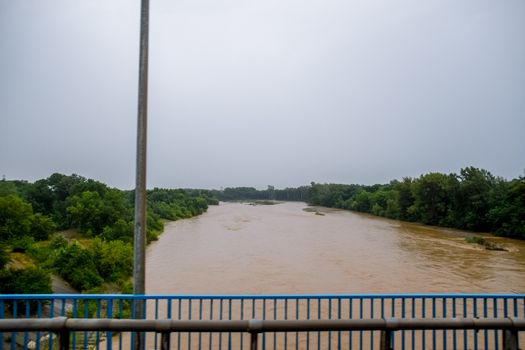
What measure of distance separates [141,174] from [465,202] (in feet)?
130

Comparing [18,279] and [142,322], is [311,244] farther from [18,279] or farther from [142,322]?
[142,322]

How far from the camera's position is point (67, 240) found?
2009cm

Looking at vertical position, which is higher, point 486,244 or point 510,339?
point 510,339

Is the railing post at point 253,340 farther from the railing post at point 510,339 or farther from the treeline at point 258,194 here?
the treeline at point 258,194

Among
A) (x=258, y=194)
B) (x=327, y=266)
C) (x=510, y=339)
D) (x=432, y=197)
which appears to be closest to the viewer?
(x=510, y=339)

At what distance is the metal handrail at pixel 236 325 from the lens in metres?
2.49

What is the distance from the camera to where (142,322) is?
8.38 feet

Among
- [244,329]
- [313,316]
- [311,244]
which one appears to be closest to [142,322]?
[244,329]

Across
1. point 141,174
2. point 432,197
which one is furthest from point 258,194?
point 141,174

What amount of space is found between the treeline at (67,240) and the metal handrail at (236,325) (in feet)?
26.1

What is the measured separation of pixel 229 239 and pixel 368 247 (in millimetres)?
10325

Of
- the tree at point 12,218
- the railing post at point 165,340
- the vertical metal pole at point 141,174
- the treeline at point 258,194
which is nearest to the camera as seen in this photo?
the railing post at point 165,340

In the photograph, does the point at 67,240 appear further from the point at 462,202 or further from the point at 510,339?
the point at 462,202

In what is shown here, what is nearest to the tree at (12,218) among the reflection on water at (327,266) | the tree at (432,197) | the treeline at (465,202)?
the reflection on water at (327,266)
